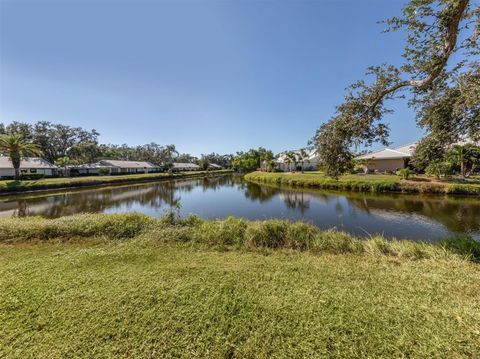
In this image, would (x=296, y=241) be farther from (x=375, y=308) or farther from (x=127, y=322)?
(x=127, y=322)

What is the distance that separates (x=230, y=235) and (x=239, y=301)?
329 cm

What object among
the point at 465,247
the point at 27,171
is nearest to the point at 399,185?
the point at 465,247

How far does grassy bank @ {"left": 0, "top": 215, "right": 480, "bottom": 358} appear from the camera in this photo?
2.43 metres

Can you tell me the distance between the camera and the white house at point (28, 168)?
3028cm

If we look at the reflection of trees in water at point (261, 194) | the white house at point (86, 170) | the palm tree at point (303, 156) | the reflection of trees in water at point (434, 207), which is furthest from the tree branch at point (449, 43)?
the white house at point (86, 170)

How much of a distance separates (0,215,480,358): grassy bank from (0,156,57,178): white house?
37685 millimetres

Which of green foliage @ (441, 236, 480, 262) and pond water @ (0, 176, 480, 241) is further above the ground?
green foliage @ (441, 236, 480, 262)

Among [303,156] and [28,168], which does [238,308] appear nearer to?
[303,156]

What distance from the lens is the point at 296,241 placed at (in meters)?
6.21

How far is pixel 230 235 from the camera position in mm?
6496

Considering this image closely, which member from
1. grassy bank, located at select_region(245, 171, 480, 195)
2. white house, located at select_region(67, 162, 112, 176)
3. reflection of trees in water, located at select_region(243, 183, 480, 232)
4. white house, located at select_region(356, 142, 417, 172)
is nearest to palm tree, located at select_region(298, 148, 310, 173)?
white house, located at select_region(356, 142, 417, 172)

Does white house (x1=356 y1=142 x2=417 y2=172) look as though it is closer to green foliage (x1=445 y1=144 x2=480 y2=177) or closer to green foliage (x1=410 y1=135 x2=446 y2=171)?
green foliage (x1=445 y1=144 x2=480 y2=177)

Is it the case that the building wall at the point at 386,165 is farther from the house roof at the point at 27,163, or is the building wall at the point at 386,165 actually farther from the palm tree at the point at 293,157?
the house roof at the point at 27,163

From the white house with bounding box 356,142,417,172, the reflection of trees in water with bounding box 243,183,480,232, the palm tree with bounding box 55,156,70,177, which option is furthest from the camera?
the palm tree with bounding box 55,156,70,177
